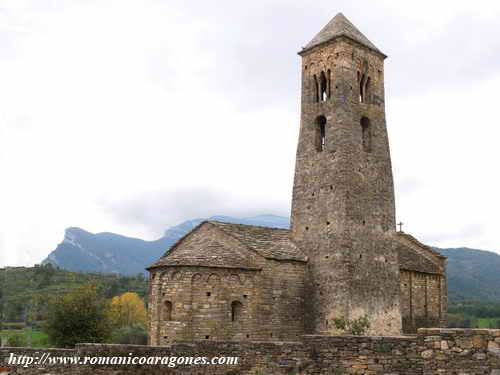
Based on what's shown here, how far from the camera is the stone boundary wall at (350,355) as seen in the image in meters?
11.7

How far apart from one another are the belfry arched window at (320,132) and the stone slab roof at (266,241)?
4.95 m

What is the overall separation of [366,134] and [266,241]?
314 inches

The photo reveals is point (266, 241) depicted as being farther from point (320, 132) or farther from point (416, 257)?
point (416, 257)

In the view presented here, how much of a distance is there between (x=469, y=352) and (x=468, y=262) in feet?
579

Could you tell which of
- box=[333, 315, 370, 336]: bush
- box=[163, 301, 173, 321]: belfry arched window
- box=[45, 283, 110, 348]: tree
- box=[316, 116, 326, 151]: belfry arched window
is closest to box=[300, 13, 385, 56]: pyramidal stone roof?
box=[316, 116, 326, 151]: belfry arched window

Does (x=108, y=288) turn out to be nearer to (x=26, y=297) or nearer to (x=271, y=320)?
(x=26, y=297)

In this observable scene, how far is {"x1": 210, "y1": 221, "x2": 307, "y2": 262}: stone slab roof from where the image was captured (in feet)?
91.2

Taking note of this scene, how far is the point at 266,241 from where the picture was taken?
29109 millimetres

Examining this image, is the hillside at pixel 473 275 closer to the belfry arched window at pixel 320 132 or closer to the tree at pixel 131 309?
the tree at pixel 131 309

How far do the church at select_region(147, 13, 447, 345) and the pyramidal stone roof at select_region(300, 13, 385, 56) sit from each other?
3.4 inches

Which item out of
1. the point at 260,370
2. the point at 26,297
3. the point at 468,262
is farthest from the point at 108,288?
the point at 468,262

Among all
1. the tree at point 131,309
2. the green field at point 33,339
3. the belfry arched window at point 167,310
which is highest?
the belfry arched window at point 167,310

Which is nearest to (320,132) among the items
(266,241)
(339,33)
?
(339,33)

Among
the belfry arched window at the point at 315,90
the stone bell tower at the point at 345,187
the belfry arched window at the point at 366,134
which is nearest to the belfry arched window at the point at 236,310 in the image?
the stone bell tower at the point at 345,187
